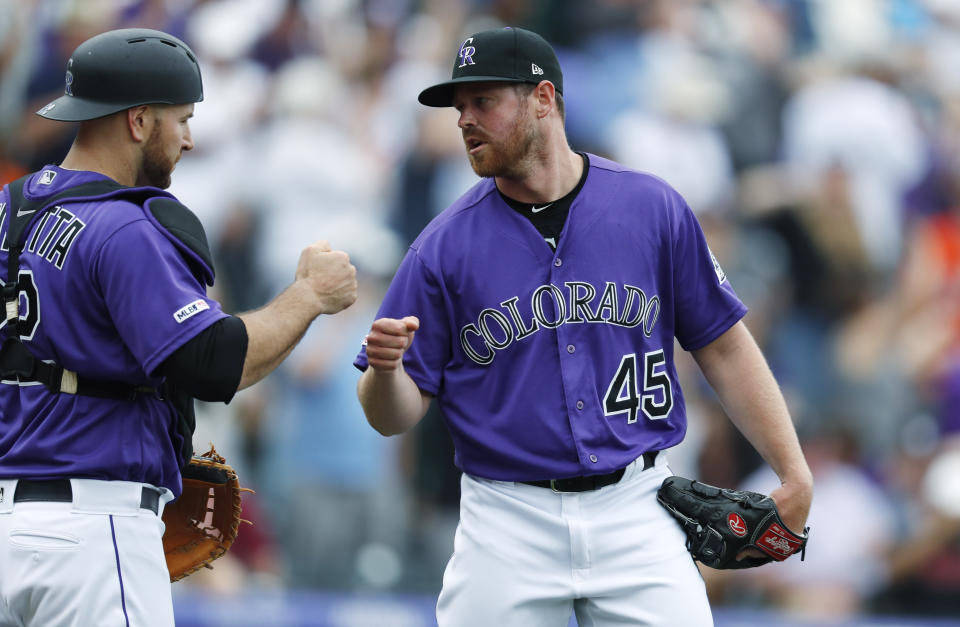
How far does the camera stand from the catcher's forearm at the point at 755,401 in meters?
3.61

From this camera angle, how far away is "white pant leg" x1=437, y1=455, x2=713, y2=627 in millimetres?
3465

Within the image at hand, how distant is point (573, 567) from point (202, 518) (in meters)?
1.08

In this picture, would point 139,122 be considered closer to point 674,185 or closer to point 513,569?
point 513,569

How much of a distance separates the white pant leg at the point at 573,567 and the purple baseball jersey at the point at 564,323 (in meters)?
0.10

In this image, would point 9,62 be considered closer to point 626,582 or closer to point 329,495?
point 329,495

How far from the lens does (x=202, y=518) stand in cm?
367

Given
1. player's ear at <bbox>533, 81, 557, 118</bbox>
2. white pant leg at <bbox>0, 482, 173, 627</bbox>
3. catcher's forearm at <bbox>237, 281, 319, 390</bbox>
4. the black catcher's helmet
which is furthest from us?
player's ear at <bbox>533, 81, 557, 118</bbox>

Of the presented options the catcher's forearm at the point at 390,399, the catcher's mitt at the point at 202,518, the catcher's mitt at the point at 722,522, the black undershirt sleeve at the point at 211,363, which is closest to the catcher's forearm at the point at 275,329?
the black undershirt sleeve at the point at 211,363

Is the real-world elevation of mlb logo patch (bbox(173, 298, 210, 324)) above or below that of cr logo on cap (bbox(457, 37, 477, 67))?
below

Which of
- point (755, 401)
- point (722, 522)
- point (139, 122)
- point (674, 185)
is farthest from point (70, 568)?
point (674, 185)

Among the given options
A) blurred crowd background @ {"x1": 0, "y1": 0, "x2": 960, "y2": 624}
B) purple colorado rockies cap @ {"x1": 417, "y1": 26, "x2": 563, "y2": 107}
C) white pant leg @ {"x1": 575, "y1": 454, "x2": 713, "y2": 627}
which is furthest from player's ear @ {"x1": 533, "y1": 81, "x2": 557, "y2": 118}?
blurred crowd background @ {"x1": 0, "y1": 0, "x2": 960, "y2": 624}

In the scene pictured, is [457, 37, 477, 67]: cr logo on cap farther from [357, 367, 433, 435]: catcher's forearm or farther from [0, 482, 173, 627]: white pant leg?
[0, 482, 173, 627]: white pant leg

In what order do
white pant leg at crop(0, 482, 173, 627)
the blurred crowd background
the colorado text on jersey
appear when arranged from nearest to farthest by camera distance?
white pant leg at crop(0, 482, 173, 627) < the colorado text on jersey < the blurred crowd background

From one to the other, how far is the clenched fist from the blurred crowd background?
357 cm
